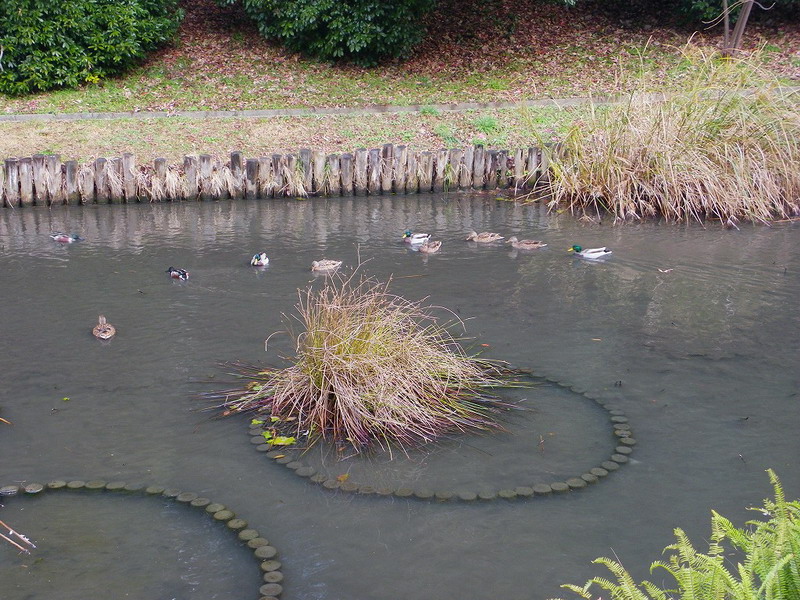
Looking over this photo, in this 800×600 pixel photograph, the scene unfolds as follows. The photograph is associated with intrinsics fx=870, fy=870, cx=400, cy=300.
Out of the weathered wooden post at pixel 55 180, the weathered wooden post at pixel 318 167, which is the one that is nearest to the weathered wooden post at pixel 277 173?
the weathered wooden post at pixel 318 167

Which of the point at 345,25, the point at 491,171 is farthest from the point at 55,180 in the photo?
the point at 345,25

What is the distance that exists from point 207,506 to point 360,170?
10191 millimetres

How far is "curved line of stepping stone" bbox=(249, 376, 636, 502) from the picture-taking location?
216 inches

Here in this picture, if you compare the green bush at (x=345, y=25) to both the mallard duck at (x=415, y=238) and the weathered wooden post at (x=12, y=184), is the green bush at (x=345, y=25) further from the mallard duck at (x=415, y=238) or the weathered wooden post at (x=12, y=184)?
the mallard duck at (x=415, y=238)

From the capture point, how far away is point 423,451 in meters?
6.09

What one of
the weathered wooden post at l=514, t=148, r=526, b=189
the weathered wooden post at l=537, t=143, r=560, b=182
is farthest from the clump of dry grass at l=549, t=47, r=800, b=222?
the weathered wooden post at l=514, t=148, r=526, b=189

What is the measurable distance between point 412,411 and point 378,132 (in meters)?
11.5

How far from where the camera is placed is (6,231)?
1232 cm

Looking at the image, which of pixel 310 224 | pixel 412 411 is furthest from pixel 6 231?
pixel 412 411

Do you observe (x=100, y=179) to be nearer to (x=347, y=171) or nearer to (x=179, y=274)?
(x=347, y=171)

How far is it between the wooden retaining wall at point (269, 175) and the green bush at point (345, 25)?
6.06m

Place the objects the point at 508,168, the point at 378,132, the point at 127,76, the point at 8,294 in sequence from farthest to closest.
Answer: the point at 127,76 → the point at 378,132 → the point at 508,168 → the point at 8,294

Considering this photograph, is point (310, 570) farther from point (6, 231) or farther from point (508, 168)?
point (508, 168)

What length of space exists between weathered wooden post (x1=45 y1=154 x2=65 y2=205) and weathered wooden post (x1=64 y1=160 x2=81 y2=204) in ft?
0.25
